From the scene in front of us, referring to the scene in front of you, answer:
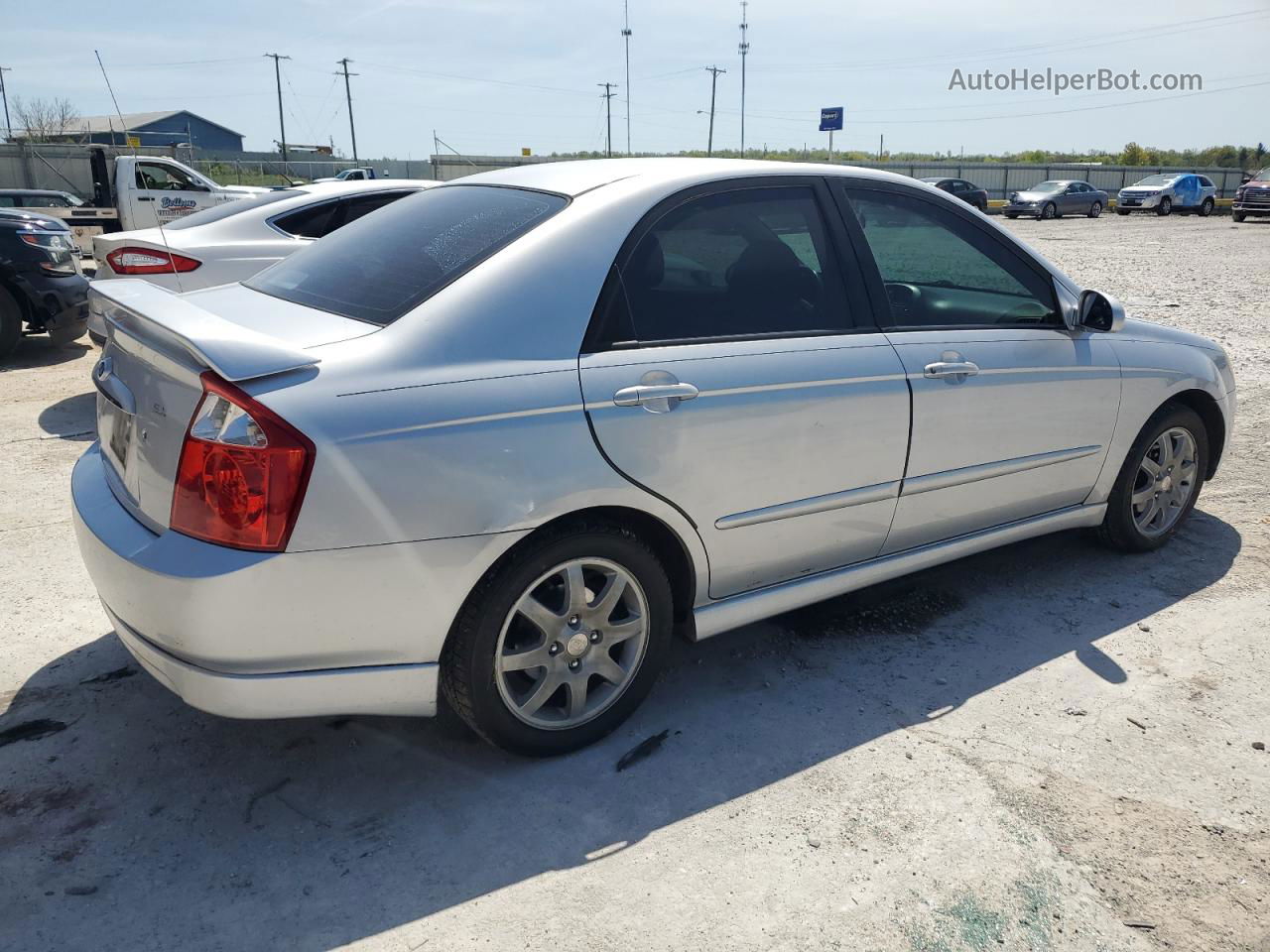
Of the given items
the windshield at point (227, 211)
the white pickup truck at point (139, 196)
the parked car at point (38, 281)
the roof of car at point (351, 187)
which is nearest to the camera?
the windshield at point (227, 211)

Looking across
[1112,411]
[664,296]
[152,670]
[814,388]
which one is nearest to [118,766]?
[152,670]

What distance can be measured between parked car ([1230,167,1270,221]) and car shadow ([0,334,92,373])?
34.8 m

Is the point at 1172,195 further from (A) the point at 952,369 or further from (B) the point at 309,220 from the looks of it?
(A) the point at 952,369

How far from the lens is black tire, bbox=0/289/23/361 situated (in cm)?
840

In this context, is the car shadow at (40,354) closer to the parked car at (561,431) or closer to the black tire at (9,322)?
the black tire at (9,322)

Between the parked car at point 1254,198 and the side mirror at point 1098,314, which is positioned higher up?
the parked car at point 1254,198

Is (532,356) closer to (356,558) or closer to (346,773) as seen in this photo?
(356,558)

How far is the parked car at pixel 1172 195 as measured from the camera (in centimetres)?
3747

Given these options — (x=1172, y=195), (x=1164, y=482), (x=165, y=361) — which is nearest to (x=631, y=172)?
(x=165, y=361)

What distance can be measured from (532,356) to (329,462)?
0.63 m

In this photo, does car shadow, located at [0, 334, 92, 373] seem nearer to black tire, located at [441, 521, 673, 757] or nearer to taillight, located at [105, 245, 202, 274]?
taillight, located at [105, 245, 202, 274]

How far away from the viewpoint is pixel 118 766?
2.83m

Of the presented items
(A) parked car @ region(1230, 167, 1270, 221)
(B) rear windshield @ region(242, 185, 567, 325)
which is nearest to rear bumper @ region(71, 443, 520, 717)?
(B) rear windshield @ region(242, 185, 567, 325)

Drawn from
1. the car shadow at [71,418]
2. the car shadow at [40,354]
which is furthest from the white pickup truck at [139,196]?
the car shadow at [71,418]
